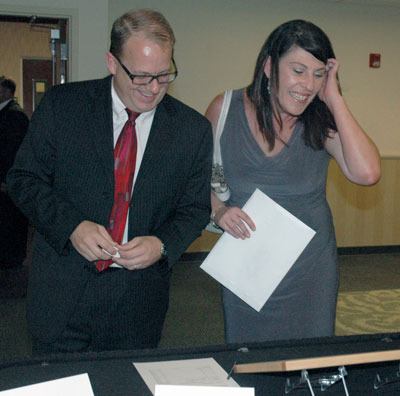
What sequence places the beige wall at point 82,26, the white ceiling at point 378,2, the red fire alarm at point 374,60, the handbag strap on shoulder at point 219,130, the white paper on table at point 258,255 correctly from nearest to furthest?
1. the white paper on table at point 258,255
2. the handbag strap on shoulder at point 219,130
3. the beige wall at point 82,26
4. the white ceiling at point 378,2
5. the red fire alarm at point 374,60

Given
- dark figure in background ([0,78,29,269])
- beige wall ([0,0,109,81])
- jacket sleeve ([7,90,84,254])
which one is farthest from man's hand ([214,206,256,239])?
beige wall ([0,0,109,81])

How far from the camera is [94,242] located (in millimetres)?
1741

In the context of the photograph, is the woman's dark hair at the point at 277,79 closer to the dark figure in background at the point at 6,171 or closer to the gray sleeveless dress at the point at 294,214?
the gray sleeveless dress at the point at 294,214

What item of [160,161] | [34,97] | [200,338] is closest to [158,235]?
[160,161]

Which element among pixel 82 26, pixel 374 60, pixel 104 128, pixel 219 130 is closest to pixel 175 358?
pixel 104 128

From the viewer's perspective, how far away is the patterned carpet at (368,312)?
4840 mm

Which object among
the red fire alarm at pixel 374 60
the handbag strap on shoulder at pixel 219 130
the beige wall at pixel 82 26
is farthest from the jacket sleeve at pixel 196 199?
the red fire alarm at pixel 374 60

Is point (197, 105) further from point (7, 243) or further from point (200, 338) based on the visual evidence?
point (200, 338)

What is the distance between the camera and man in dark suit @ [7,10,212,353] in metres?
1.81

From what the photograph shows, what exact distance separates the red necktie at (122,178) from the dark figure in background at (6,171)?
3657 millimetres

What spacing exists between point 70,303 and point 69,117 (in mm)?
548

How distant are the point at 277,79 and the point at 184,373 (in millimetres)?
1105

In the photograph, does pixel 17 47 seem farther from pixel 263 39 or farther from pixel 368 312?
→ pixel 368 312

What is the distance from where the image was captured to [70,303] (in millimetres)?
1902
